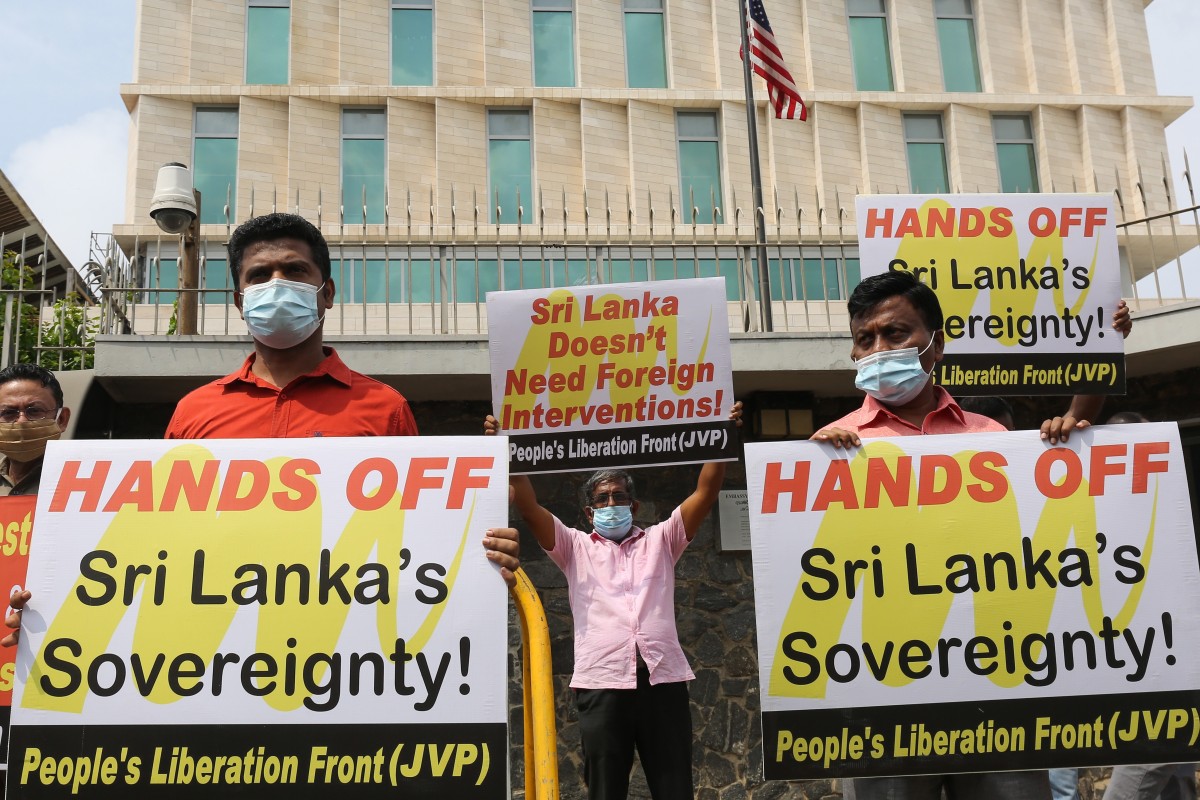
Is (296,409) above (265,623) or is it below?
above

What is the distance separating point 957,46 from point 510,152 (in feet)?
35.7

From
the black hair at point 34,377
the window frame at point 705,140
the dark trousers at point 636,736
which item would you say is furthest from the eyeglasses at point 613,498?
the window frame at point 705,140

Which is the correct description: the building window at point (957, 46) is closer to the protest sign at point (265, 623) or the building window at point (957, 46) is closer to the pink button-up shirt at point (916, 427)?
the pink button-up shirt at point (916, 427)

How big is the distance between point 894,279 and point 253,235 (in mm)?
1971

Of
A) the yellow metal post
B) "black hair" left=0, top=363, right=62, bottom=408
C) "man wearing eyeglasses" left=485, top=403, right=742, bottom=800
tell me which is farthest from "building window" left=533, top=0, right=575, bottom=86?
the yellow metal post

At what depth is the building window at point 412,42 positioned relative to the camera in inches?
956

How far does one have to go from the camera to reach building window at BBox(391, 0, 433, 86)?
24.3 metres

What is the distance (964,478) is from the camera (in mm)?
3168

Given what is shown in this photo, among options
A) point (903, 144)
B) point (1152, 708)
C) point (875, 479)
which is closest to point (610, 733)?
point (875, 479)

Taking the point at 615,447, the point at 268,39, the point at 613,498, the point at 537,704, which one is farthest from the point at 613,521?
the point at 268,39

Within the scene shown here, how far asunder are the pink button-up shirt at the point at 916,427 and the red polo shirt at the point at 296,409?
1.35 m

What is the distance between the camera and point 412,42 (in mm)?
24391

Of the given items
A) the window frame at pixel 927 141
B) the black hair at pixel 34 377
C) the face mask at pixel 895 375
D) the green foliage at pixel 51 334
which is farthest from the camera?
the window frame at pixel 927 141

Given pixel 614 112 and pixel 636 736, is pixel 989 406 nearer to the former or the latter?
pixel 636 736
